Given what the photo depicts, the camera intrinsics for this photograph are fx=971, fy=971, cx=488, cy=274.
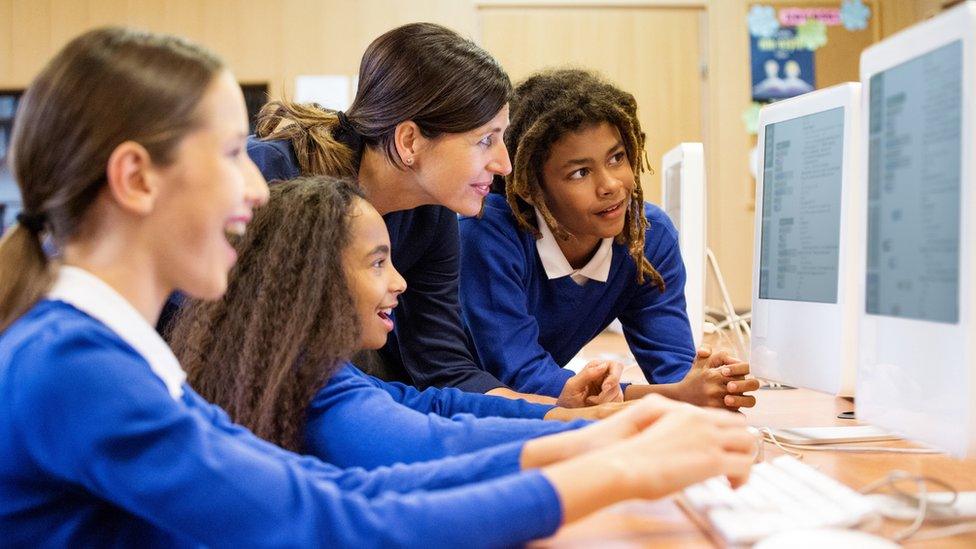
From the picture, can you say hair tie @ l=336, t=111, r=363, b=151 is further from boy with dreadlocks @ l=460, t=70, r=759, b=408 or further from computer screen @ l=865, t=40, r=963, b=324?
computer screen @ l=865, t=40, r=963, b=324

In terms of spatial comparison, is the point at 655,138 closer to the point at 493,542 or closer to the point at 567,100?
the point at 567,100

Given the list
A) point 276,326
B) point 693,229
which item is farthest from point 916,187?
point 693,229

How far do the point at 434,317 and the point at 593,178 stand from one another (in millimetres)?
364

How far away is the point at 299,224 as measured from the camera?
3.45 feet

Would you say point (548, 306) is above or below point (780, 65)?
below

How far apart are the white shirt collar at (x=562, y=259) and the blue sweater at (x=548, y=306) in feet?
0.06

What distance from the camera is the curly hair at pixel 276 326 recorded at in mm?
946

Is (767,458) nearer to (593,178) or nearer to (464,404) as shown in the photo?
(464,404)

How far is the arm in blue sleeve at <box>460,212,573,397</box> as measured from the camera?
1.61 meters

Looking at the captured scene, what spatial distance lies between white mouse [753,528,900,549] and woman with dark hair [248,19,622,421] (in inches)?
27.4

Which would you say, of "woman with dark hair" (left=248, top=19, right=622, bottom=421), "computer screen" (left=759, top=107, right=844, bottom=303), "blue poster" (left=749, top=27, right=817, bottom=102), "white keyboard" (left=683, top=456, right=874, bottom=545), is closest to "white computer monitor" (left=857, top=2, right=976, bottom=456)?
"white keyboard" (left=683, top=456, right=874, bottom=545)

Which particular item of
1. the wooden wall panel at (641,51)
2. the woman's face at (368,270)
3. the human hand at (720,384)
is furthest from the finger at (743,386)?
the wooden wall panel at (641,51)

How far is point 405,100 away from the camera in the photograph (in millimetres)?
1509

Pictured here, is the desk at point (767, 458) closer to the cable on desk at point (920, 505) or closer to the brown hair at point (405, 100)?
the cable on desk at point (920, 505)
